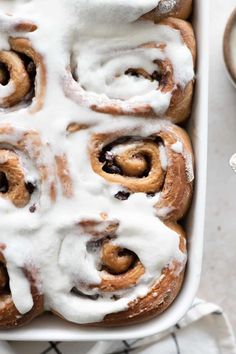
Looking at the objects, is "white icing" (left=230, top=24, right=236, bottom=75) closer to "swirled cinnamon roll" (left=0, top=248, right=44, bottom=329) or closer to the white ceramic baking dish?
the white ceramic baking dish

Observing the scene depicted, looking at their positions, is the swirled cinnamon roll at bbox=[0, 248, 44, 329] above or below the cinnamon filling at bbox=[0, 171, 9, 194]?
below

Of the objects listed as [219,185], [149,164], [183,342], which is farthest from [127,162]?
[183,342]

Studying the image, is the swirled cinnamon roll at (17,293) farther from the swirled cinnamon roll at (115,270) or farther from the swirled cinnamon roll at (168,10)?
the swirled cinnamon roll at (168,10)

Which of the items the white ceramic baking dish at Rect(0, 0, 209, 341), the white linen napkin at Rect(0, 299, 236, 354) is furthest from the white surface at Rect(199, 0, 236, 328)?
the white ceramic baking dish at Rect(0, 0, 209, 341)

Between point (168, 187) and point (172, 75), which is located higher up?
point (172, 75)

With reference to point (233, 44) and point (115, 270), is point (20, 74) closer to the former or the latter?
point (115, 270)

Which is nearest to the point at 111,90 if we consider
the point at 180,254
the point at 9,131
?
the point at 9,131

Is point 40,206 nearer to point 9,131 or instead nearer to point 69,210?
point 69,210

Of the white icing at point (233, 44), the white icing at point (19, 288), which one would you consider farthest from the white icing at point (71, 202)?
the white icing at point (233, 44)
